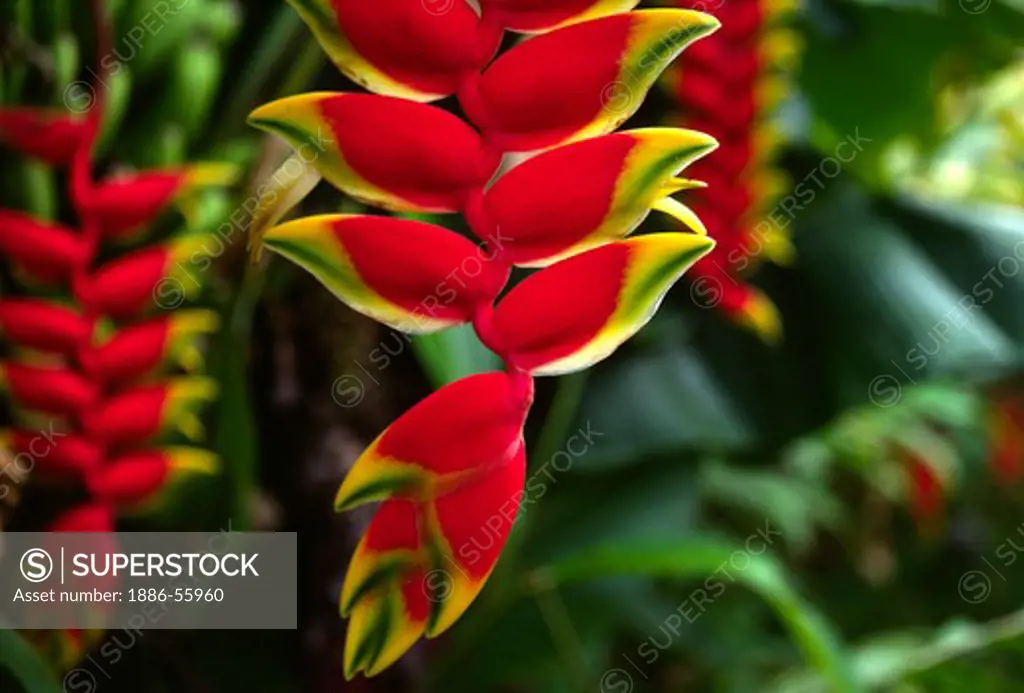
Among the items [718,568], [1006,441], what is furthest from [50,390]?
[1006,441]

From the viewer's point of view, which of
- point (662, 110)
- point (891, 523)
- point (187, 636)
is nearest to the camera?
point (187, 636)

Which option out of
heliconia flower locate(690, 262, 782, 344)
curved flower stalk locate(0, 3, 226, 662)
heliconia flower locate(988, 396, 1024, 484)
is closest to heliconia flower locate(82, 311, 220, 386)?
curved flower stalk locate(0, 3, 226, 662)

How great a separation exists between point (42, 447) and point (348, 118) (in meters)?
0.24

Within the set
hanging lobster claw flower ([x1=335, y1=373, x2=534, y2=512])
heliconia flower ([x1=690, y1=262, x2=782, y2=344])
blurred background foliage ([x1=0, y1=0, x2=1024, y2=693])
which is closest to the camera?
hanging lobster claw flower ([x1=335, y1=373, x2=534, y2=512])

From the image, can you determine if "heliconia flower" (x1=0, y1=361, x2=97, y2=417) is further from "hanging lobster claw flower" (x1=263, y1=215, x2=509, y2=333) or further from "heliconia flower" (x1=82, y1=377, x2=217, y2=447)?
"hanging lobster claw flower" (x1=263, y1=215, x2=509, y2=333)

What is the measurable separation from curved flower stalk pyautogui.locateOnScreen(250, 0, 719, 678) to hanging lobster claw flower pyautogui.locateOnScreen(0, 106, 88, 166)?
215 millimetres

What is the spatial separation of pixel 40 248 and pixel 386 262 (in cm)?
23

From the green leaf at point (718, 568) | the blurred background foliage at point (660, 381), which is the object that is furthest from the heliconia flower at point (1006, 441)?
the green leaf at point (718, 568)

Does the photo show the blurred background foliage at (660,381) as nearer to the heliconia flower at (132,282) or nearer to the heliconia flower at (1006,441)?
the heliconia flower at (132,282)

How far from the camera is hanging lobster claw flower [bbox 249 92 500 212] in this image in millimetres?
199

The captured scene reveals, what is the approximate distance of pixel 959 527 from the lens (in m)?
2.09

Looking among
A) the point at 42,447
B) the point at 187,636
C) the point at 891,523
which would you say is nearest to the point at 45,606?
the point at 42,447

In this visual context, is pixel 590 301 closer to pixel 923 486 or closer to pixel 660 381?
pixel 660 381

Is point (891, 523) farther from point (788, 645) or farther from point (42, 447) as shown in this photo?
point (42, 447)
